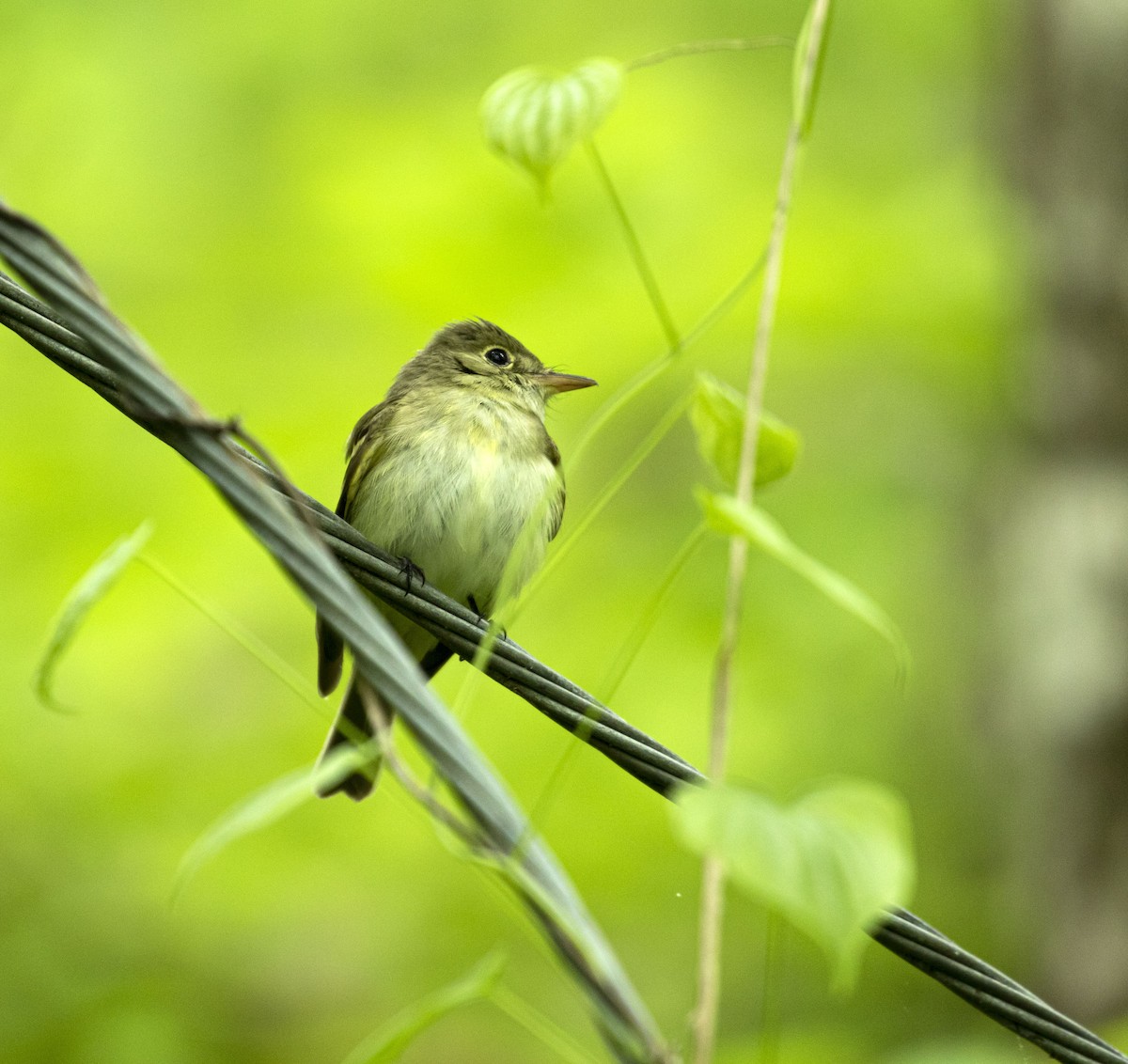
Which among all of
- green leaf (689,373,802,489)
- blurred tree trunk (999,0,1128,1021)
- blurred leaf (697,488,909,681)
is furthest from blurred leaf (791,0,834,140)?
blurred tree trunk (999,0,1128,1021)

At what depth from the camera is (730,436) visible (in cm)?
182

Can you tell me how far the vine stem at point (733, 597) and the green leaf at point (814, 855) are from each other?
0.32m

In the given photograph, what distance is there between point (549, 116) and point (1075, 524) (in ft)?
17.9

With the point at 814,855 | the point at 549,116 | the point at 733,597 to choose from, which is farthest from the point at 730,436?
the point at 814,855

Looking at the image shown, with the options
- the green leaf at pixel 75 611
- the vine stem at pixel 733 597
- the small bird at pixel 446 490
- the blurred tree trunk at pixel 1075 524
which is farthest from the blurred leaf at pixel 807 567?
the blurred tree trunk at pixel 1075 524


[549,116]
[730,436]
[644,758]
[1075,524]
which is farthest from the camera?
[1075,524]

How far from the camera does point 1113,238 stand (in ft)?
22.4

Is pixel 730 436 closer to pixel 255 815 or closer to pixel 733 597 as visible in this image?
pixel 733 597

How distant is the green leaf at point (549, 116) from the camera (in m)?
1.67

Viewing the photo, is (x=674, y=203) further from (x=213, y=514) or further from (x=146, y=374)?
(x=146, y=374)

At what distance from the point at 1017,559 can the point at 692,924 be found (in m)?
2.68

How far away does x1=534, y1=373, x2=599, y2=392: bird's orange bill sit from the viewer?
461 cm

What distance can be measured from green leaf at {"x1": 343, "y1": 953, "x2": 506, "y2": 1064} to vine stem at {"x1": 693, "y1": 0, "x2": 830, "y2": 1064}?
0.72 feet

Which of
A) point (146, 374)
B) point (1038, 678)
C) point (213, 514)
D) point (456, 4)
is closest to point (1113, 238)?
point (1038, 678)
